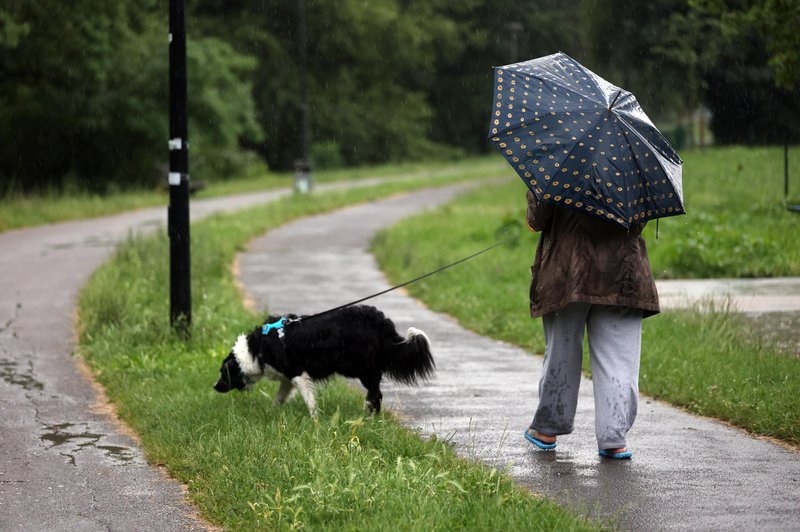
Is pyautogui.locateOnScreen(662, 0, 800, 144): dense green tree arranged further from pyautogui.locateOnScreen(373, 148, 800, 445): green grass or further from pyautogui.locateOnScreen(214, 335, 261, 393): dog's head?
pyautogui.locateOnScreen(214, 335, 261, 393): dog's head

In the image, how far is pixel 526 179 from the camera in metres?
6.12

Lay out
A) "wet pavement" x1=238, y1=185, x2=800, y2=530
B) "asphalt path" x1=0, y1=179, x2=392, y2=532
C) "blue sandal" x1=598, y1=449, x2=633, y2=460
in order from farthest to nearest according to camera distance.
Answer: "blue sandal" x1=598, y1=449, x2=633, y2=460, "asphalt path" x1=0, y1=179, x2=392, y2=532, "wet pavement" x1=238, y1=185, x2=800, y2=530

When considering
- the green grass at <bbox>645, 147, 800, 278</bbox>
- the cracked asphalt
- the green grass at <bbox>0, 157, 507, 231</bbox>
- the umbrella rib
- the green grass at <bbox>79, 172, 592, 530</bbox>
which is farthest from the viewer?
the green grass at <bbox>0, 157, 507, 231</bbox>

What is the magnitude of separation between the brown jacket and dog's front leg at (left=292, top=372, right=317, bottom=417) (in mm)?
1607

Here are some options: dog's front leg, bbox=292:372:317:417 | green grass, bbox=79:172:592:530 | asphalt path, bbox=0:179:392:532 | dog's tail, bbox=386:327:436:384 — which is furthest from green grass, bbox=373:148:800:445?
asphalt path, bbox=0:179:392:532

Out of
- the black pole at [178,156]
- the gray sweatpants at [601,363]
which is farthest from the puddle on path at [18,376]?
the gray sweatpants at [601,363]

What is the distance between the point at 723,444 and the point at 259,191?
31.7m

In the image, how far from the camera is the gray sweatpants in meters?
6.36

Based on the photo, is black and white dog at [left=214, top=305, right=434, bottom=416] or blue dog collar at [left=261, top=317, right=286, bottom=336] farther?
blue dog collar at [left=261, top=317, right=286, bottom=336]

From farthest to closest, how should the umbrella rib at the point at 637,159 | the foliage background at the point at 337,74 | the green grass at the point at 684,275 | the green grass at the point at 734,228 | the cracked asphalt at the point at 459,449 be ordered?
the foliage background at the point at 337,74 → the green grass at the point at 734,228 → the green grass at the point at 684,275 → the umbrella rib at the point at 637,159 → the cracked asphalt at the point at 459,449

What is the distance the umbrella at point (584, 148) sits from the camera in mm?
6078

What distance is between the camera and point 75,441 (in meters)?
7.49

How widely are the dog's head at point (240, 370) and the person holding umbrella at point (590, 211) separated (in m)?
2.02

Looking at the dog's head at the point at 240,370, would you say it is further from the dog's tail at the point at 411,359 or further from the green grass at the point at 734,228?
the green grass at the point at 734,228
